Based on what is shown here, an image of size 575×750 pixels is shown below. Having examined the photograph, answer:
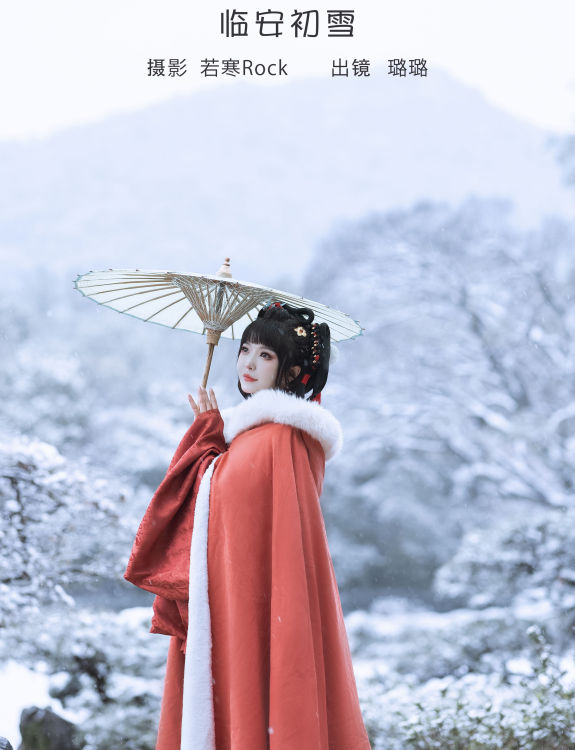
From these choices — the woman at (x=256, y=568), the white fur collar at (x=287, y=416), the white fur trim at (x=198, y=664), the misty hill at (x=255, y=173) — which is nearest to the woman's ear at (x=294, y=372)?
the woman at (x=256, y=568)

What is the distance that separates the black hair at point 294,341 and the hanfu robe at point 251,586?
0.42 feet

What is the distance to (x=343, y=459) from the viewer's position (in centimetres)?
582

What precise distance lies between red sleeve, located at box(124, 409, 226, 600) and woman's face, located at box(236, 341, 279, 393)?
209mm

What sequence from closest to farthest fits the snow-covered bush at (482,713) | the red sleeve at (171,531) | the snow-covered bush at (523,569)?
1. the red sleeve at (171,531)
2. the snow-covered bush at (482,713)
3. the snow-covered bush at (523,569)

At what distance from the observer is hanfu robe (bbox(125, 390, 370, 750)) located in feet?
5.69

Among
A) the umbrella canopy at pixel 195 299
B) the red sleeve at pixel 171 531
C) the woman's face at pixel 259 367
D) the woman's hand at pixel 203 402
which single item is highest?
the umbrella canopy at pixel 195 299

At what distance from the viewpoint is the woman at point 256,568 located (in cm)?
174

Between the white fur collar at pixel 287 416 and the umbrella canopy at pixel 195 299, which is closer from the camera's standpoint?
the white fur collar at pixel 287 416

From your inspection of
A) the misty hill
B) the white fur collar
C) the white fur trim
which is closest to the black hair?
the white fur collar

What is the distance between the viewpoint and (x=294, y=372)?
6.91ft

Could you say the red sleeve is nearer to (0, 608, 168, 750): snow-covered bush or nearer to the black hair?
the black hair

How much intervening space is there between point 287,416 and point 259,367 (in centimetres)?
20

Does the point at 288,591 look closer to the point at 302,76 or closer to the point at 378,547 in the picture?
the point at 378,547

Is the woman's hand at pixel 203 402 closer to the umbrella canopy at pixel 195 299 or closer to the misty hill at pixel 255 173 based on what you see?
the umbrella canopy at pixel 195 299
